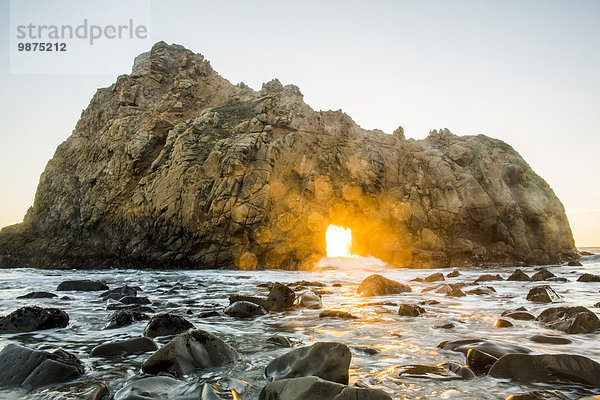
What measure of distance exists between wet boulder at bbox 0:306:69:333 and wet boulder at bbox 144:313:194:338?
170 centimetres

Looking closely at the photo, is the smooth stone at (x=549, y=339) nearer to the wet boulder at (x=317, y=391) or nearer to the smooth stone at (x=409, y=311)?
the smooth stone at (x=409, y=311)

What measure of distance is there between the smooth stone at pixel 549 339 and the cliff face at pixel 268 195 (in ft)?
65.3

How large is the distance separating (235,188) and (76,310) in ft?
56.6

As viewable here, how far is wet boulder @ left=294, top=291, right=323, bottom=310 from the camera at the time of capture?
7578 millimetres

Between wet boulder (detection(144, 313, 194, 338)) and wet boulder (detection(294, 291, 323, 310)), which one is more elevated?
wet boulder (detection(144, 313, 194, 338))

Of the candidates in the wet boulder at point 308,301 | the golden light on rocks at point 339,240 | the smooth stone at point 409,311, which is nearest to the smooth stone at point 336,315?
the smooth stone at point 409,311

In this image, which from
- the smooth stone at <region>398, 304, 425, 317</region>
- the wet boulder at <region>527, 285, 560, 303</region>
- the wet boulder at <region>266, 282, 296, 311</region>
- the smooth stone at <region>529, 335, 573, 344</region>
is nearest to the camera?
the smooth stone at <region>529, 335, 573, 344</region>

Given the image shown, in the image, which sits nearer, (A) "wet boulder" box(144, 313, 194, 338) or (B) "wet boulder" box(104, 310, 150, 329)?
(A) "wet boulder" box(144, 313, 194, 338)

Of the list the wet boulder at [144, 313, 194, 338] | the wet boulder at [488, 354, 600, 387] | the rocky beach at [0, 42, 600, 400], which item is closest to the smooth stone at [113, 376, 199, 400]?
the rocky beach at [0, 42, 600, 400]

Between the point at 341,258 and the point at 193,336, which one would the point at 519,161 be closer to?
the point at 341,258

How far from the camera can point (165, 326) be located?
503 cm

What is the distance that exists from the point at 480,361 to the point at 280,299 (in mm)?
4729

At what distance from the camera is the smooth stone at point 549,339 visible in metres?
4.32

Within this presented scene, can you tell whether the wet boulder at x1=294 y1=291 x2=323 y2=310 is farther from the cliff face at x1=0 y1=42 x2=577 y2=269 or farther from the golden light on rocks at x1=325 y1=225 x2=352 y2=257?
the golden light on rocks at x1=325 y1=225 x2=352 y2=257
